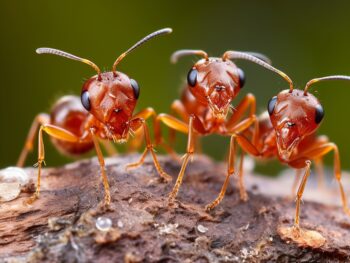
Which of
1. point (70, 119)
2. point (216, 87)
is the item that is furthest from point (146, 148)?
point (70, 119)

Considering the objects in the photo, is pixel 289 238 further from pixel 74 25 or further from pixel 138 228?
pixel 74 25

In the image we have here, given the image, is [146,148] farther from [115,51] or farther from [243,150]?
[115,51]

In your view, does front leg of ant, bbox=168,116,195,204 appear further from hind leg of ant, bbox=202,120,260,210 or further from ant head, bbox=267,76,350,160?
ant head, bbox=267,76,350,160

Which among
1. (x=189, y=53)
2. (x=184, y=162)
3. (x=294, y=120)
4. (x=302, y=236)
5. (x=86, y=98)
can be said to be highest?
(x=189, y=53)

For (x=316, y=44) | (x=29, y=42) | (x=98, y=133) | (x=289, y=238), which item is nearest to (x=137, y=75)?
(x=29, y=42)

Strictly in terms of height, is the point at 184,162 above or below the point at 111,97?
below

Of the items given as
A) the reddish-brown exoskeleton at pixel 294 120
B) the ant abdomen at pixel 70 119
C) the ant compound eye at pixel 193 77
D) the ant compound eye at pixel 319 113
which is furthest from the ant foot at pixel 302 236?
the ant abdomen at pixel 70 119

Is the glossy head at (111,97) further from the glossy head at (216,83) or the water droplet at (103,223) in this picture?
the water droplet at (103,223)
